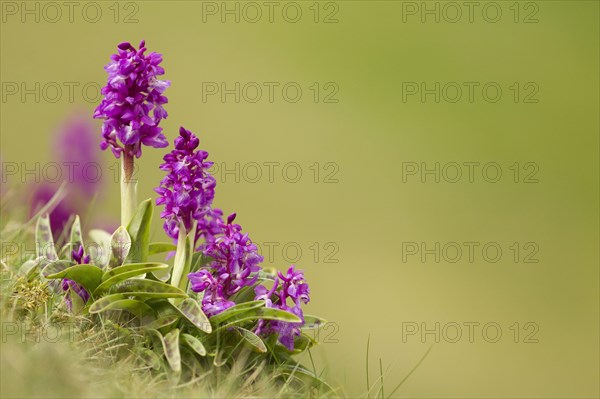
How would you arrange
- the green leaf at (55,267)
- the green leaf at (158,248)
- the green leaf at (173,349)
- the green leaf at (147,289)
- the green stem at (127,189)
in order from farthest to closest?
the green leaf at (158,248) → the green stem at (127,189) → the green leaf at (55,267) → the green leaf at (147,289) → the green leaf at (173,349)

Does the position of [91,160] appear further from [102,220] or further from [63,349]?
[63,349]

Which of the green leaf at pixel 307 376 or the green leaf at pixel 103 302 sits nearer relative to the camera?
the green leaf at pixel 103 302

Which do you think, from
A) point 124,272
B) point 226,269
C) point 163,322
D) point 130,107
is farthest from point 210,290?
point 130,107

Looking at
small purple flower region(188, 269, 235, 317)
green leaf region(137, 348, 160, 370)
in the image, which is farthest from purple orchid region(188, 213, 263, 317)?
green leaf region(137, 348, 160, 370)

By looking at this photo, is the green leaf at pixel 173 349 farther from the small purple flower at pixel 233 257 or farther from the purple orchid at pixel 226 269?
the small purple flower at pixel 233 257

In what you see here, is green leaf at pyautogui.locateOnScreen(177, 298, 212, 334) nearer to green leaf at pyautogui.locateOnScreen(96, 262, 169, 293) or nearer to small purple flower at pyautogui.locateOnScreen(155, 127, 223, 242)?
green leaf at pyautogui.locateOnScreen(96, 262, 169, 293)

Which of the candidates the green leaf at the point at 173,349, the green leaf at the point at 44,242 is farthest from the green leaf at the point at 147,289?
the green leaf at the point at 44,242
